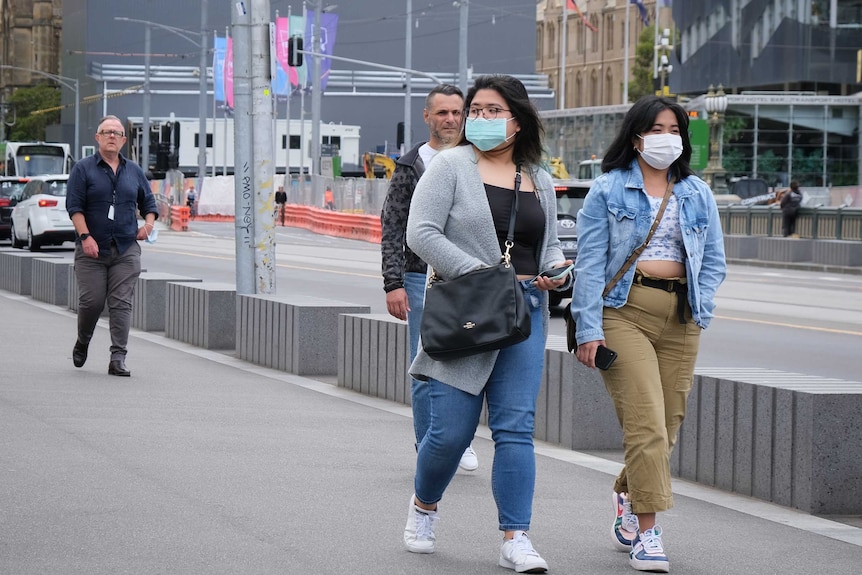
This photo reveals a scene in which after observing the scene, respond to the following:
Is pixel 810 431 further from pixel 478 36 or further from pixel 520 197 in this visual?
pixel 478 36

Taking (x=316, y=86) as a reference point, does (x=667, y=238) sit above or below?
below

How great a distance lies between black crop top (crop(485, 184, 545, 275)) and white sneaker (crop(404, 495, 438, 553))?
3.14ft

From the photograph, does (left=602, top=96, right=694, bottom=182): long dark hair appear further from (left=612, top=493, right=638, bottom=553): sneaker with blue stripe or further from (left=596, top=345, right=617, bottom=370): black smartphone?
(left=612, top=493, right=638, bottom=553): sneaker with blue stripe

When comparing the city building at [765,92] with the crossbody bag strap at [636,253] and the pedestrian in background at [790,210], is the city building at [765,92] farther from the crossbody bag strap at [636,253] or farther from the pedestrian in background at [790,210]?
the crossbody bag strap at [636,253]

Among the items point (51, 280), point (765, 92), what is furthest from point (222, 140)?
point (51, 280)

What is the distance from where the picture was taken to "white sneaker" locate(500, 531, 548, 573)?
5469 mm

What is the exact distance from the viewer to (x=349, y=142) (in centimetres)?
8762

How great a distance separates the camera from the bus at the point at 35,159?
213 feet

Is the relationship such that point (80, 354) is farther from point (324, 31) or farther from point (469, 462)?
point (324, 31)

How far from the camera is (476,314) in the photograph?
5.46m

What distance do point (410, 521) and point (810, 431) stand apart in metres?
2.00

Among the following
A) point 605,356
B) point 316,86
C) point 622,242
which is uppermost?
point 316,86

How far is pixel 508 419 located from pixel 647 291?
0.73 metres

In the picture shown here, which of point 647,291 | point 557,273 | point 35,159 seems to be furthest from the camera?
point 35,159
